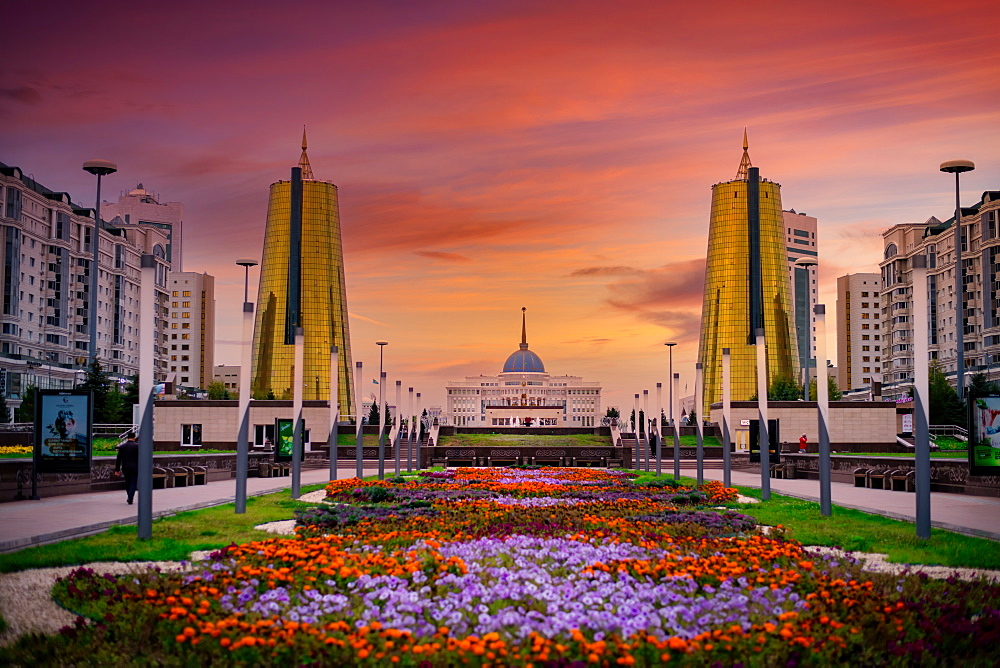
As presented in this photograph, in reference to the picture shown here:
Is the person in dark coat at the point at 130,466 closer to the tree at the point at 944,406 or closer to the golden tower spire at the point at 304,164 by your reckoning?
the tree at the point at 944,406

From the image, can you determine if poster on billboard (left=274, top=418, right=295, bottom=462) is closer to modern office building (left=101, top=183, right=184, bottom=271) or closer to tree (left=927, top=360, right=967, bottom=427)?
tree (left=927, top=360, right=967, bottom=427)

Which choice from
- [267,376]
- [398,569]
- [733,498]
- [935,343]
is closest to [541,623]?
[398,569]

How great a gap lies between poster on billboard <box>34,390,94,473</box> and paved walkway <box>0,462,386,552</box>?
2.69ft

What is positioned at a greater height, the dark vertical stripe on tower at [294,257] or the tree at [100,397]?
the dark vertical stripe on tower at [294,257]

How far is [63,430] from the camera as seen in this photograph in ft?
65.1

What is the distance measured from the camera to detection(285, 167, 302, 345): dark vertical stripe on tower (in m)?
82.2

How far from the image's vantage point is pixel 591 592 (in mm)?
8867

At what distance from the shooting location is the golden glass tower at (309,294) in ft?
316

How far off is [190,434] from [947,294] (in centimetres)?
8131

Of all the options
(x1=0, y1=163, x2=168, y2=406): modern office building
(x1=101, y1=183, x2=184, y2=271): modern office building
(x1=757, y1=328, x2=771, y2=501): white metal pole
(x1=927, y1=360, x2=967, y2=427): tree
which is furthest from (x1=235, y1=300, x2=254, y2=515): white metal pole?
(x1=101, y1=183, x2=184, y2=271): modern office building

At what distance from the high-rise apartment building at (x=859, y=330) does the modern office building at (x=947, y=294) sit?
1558 inches

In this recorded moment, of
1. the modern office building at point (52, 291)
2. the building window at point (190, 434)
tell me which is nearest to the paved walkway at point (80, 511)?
the building window at point (190, 434)

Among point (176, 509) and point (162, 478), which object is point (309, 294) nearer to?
point (162, 478)

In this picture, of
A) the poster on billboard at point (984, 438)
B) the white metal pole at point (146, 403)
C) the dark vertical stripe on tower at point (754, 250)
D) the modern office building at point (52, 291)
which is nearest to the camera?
the white metal pole at point (146, 403)
